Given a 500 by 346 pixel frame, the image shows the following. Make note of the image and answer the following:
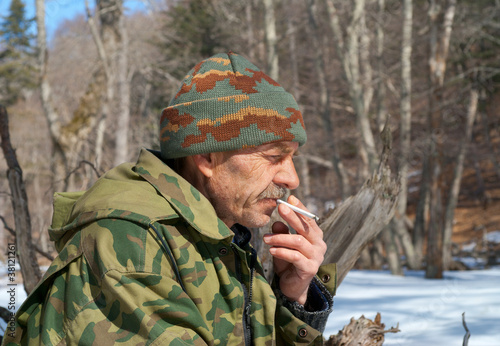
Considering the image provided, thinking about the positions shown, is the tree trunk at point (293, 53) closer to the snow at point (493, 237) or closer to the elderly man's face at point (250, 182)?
the snow at point (493, 237)

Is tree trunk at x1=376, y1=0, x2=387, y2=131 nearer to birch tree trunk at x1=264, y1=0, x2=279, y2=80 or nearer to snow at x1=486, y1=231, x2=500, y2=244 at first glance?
birch tree trunk at x1=264, y1=0, x2=279, y2=80

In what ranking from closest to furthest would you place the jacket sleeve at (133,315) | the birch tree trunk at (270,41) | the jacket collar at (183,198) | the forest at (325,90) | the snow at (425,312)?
the jacket sleeve at (133,315)
the jacket collar at (183,198)
the snow at (425,312)
the forest at (325,90)
the birch tree trunk at (270,41)

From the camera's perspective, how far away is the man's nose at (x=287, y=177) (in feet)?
5.56

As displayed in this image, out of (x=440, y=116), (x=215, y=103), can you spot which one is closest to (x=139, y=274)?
(x=215, y=103)

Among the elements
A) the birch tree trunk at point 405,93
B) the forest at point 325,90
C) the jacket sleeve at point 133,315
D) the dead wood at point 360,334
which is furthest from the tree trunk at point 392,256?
the jacket sleeve at point 133,315

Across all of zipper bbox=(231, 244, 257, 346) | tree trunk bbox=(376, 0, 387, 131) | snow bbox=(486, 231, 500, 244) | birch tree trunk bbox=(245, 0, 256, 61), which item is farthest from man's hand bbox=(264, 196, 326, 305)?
snow bbox=(486, 231, 500, 244)

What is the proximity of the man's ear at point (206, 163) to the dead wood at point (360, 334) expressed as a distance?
1.22m

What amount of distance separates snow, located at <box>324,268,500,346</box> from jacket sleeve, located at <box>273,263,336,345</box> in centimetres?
135

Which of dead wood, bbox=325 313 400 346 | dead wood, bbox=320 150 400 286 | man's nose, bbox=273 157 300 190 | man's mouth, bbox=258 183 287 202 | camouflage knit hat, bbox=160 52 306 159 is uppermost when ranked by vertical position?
camouflage knit hat, bbox=160 52 306 159

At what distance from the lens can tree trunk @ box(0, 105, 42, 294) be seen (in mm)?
2559

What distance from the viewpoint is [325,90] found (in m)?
13.9

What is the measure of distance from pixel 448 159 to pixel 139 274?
13.9 metres

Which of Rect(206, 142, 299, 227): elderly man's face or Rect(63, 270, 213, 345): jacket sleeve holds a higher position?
Rect(206, 142, 299, 227): elderly man's face

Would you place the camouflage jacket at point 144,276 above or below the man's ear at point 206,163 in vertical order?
below
